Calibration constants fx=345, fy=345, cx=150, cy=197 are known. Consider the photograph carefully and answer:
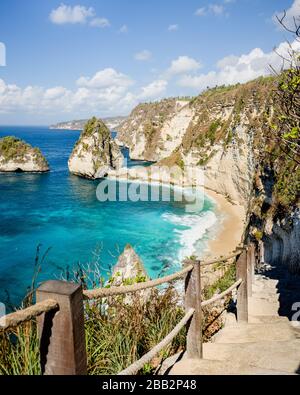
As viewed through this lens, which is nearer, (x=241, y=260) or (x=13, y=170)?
(x=241, y=260)

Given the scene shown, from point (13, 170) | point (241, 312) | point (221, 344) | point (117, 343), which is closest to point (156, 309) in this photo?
point (221, 344)

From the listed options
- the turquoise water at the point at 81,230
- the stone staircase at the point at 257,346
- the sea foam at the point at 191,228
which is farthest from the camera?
the sea foam at the point at 191,228

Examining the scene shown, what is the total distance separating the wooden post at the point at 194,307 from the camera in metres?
3.90

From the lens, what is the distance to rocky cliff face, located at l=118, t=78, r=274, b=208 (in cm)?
4288

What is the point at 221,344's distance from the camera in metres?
4.57

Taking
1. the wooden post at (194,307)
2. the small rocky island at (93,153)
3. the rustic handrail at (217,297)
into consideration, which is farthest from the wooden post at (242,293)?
the small rocky island at (93,153)

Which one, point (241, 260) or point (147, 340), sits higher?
point (241, 260)

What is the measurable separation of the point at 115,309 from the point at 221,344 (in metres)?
1.48

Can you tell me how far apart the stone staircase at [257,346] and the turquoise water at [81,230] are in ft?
46.8

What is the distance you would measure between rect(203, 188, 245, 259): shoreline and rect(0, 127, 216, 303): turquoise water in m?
1.15

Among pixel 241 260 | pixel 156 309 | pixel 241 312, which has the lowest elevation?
pixel 241 312

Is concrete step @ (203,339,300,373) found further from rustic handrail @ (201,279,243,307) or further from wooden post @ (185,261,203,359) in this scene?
rustic handrail @ (201,279,243,307)

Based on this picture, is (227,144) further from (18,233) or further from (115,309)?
(115,309)

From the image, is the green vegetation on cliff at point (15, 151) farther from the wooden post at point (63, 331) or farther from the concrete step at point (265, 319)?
the wooden post at point (63, 331)
